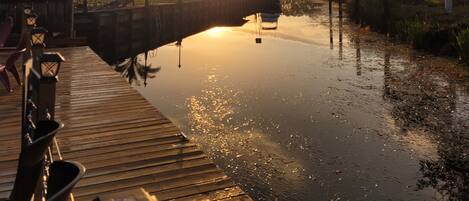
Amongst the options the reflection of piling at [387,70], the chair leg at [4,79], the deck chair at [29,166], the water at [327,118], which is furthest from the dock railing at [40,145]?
the reflection of piling at [387,70]

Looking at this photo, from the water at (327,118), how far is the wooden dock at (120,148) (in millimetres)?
2003

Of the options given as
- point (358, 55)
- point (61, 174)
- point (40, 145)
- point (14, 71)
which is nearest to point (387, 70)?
point (358, 55)

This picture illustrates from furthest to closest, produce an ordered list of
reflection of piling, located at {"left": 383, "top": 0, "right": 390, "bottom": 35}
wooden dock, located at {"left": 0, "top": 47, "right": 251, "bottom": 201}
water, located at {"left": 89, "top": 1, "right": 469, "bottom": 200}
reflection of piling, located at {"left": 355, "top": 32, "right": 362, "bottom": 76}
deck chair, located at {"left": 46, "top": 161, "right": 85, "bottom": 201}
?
reflection of piling, located at {"left": 383, "top": 0, "right": 390, "bottom": 35}, reflection of piling, located at {"left": 355, "top": 32, "right": 362, "bottom": 76}, water, located at {"left": 89, "top": 1, "right": 469, "bottom": 200}, wooden dock, located at {"left": 0, "top": 47, "right": 251, "bottom": 201}, deck chair, located at {"left": 46, "top": 161, "right": 85, "bottom": 201}

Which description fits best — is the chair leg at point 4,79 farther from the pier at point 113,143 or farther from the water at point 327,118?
the water at point 327,118

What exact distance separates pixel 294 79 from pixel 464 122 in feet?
21.9

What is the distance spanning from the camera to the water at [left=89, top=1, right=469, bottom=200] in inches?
323

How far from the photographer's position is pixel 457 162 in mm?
8789

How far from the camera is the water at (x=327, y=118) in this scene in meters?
8.20

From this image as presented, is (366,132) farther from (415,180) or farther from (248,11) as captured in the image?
(248,11)

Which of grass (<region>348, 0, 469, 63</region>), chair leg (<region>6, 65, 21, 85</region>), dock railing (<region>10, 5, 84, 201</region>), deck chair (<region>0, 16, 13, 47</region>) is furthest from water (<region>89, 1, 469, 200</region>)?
dock railing (<region>10, 5, 84, 201</region>)

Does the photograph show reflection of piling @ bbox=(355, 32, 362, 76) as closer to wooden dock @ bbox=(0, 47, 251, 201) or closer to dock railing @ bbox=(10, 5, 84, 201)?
wooden dock @ bbox=(0, 47, 251, 201)

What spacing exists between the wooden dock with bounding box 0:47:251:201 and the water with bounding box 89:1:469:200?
6.57ft

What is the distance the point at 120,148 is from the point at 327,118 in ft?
22.3

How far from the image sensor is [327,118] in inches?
468
